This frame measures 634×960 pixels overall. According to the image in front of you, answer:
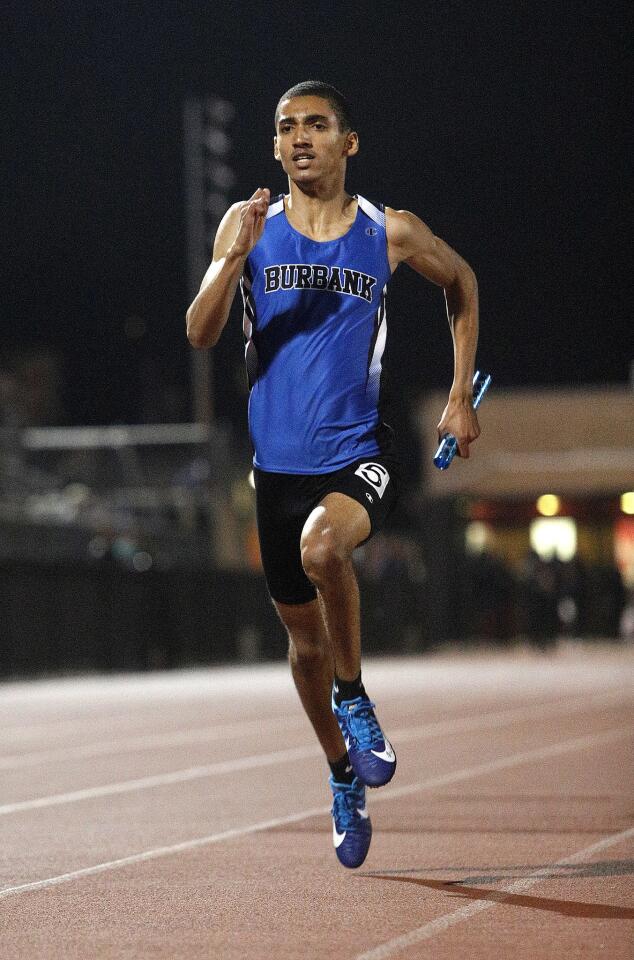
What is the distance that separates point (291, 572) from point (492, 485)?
1657 inches

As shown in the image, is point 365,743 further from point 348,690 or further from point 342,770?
point 342,770

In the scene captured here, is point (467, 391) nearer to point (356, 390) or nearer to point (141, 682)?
point (356, 390)

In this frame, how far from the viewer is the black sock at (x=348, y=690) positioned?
6414 millimetres

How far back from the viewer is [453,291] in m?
7.05

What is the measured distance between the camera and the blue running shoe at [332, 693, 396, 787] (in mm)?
6156

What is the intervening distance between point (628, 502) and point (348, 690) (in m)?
42.2

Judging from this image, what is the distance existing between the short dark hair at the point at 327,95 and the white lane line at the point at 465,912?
105 inches

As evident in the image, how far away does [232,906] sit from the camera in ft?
20.2

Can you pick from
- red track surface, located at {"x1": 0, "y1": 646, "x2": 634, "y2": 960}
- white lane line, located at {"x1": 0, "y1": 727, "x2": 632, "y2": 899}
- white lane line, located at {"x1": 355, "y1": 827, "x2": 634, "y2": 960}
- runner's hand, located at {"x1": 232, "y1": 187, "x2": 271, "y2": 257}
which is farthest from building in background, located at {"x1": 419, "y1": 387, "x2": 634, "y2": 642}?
runner's hand, located at {"x1": 232, "y1": 187, "x2": 271, "y2": 257}

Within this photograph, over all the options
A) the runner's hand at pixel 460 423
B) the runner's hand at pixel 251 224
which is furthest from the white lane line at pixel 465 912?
the runner's hand at pixel 251 224

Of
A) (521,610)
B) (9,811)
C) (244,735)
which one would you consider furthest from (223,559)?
(9,811)

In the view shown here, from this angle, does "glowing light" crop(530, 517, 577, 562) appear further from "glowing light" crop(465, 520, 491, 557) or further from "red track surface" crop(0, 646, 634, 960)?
"red track surface" crop(0, 646, 634, 960)

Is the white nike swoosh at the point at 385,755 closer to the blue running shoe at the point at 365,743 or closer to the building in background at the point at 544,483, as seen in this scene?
the blue running shoe at the point at 365,743

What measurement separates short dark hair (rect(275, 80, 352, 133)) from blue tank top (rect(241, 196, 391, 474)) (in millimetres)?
395
